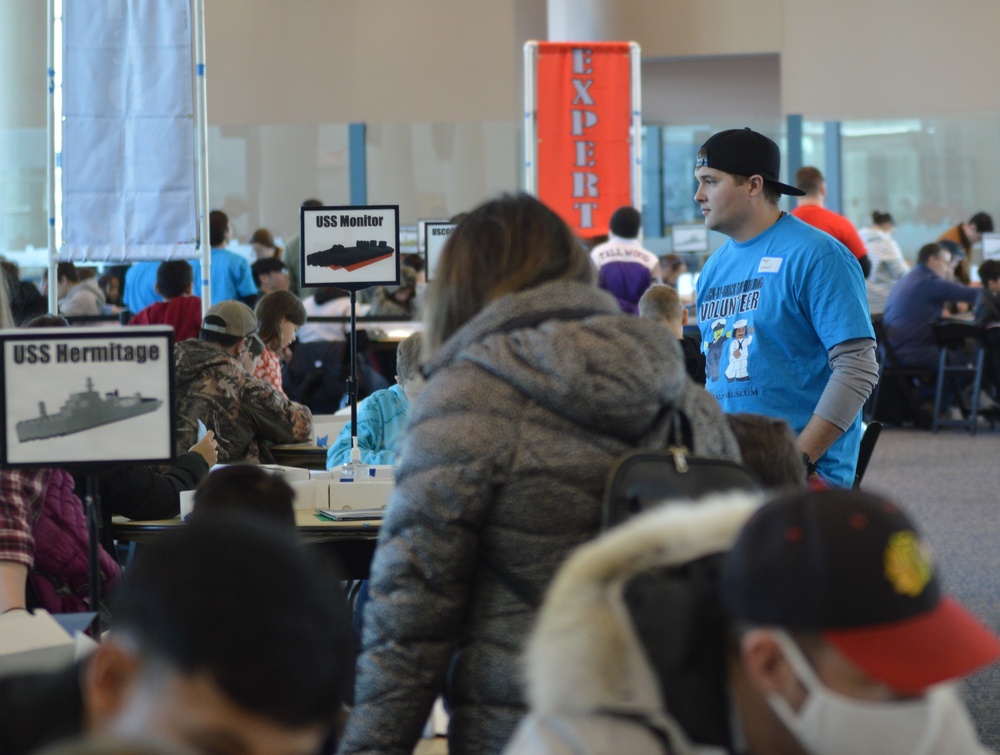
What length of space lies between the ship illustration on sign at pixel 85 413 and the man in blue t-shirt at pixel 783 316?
1.50 meters

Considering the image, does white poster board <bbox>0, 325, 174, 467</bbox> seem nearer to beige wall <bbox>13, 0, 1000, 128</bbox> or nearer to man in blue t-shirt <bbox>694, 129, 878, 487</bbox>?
man in blue t-shirt <bbox>694, 129, 878, 487</bbox>

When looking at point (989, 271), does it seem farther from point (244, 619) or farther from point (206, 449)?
point (244, 619)

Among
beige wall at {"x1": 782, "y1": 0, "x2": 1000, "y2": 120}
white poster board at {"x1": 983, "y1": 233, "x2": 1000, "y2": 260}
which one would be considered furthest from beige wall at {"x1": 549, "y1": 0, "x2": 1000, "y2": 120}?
white poster board at {"x1": 983, "y1": 233, "x2": 1000, "y2": 260}

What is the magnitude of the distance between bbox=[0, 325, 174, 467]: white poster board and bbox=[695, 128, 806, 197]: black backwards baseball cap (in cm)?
151

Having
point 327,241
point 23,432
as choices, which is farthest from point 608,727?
point 327,241

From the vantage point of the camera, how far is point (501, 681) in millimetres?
1749

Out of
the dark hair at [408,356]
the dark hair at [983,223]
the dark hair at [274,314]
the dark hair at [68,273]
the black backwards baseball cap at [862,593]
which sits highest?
the dark hair at [983,223]

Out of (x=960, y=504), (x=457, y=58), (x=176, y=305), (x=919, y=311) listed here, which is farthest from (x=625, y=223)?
(x=457, y=58)

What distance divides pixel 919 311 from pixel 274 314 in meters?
5.88

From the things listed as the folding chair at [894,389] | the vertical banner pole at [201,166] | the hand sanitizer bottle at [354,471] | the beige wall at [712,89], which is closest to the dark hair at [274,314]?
Result: the vertical banner pole at [201,166]

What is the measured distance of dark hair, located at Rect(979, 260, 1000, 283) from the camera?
10539 millimetres

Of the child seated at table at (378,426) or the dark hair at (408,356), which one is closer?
the dark hair at (408,356)

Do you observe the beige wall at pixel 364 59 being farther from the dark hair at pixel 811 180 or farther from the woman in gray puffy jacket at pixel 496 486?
the woman in gray puffy jacket at pixel 496 486

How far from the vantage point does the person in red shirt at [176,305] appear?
669 centimetres
